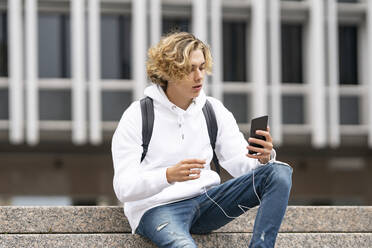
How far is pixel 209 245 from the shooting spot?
189 inches

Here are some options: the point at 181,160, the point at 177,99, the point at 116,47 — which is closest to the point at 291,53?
the point at 116,47

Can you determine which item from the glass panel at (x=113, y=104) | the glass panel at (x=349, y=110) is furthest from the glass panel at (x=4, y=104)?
the glass panel at (x=349, y=110)

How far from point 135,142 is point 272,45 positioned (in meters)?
14.4

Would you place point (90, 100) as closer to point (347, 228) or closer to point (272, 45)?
point (272, 45)

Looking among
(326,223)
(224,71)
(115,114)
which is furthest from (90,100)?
(326,223)

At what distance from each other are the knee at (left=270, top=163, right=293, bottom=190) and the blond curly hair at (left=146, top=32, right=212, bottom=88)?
2.40ft

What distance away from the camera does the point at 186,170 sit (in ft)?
13.2

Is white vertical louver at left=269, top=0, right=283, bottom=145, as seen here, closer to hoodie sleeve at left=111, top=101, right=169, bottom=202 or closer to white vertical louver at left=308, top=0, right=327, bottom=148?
white vertical louver at left=308, top=0, right=327, bottom=148

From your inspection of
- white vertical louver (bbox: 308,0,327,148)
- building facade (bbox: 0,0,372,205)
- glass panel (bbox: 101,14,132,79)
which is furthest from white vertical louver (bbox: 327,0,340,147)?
glass panel (bbox: 101,14,132,79)

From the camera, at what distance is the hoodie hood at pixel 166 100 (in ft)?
14.9

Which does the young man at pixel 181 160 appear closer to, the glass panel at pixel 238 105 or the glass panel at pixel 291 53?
the glass panel at pixel 238 105

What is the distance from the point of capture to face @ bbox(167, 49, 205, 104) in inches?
174

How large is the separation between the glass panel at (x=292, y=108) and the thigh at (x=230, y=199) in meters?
14.4

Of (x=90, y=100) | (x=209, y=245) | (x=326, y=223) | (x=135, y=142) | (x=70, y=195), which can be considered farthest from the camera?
(x=70, y=195)
